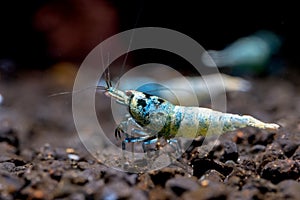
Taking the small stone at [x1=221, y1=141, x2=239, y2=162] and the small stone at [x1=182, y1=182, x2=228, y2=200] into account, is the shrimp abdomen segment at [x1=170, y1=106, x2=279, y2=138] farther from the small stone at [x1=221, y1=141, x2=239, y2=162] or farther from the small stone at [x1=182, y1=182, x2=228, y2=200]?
the small stone at [x1=182, y1=182, x2=228, y2=200]

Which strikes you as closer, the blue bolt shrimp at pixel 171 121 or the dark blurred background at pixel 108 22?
the blue bolt shrimp at pixel 171 121

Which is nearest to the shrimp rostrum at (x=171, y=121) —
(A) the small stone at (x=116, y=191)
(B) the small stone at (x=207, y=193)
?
(A) the small stone at (x=116, y=191)

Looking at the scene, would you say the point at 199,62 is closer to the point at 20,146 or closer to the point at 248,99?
the point at 248,99

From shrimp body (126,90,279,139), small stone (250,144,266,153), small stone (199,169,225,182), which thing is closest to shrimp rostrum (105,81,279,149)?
shrimp body (126,90,279,139)

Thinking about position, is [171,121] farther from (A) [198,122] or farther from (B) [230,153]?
(B) [230,153]

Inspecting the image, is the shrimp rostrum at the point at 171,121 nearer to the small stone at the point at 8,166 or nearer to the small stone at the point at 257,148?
the small stone at the point at 257,148

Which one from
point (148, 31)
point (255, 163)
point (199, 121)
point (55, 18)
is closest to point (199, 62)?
point (148, 31)
